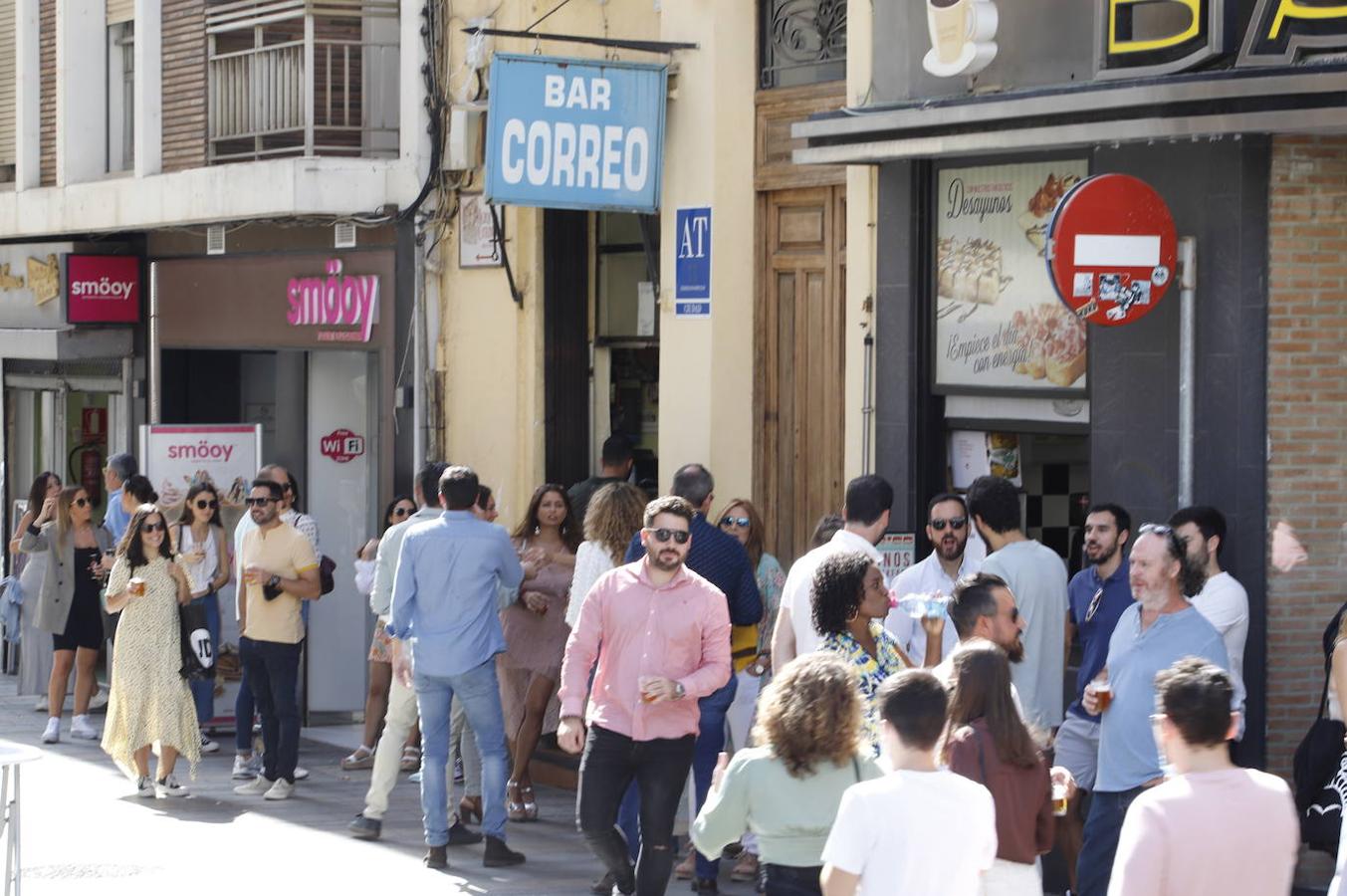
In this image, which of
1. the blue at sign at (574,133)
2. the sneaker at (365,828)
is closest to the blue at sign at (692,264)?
the blue at sign at (574,133)

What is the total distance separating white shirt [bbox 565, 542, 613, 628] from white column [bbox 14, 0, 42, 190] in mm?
11624

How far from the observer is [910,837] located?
5254 millimetres

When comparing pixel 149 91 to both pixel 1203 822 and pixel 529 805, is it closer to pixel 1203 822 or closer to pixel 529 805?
pixel 529 805

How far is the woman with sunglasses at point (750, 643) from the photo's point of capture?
33.2 ft

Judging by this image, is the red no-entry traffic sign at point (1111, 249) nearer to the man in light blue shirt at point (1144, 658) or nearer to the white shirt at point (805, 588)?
the white shirt at point (805, 588)

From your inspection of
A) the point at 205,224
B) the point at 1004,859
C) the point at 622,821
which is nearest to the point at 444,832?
the point at 622,821

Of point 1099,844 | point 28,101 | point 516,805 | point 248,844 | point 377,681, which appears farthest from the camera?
point 28,101

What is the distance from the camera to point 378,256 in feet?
52.7

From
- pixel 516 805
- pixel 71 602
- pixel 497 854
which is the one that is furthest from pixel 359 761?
pixel 497 854

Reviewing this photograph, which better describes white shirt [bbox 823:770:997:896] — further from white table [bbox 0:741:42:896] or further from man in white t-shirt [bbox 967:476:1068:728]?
white table [bbox 0:741:42:896]

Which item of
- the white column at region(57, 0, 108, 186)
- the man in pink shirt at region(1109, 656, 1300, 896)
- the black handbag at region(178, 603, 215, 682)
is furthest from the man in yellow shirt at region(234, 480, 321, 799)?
the white column at region(57, 0, 108, 186)

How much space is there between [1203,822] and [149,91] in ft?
48.3

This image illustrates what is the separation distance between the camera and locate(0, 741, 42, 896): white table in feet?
26.9

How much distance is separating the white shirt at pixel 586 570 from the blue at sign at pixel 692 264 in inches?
119
